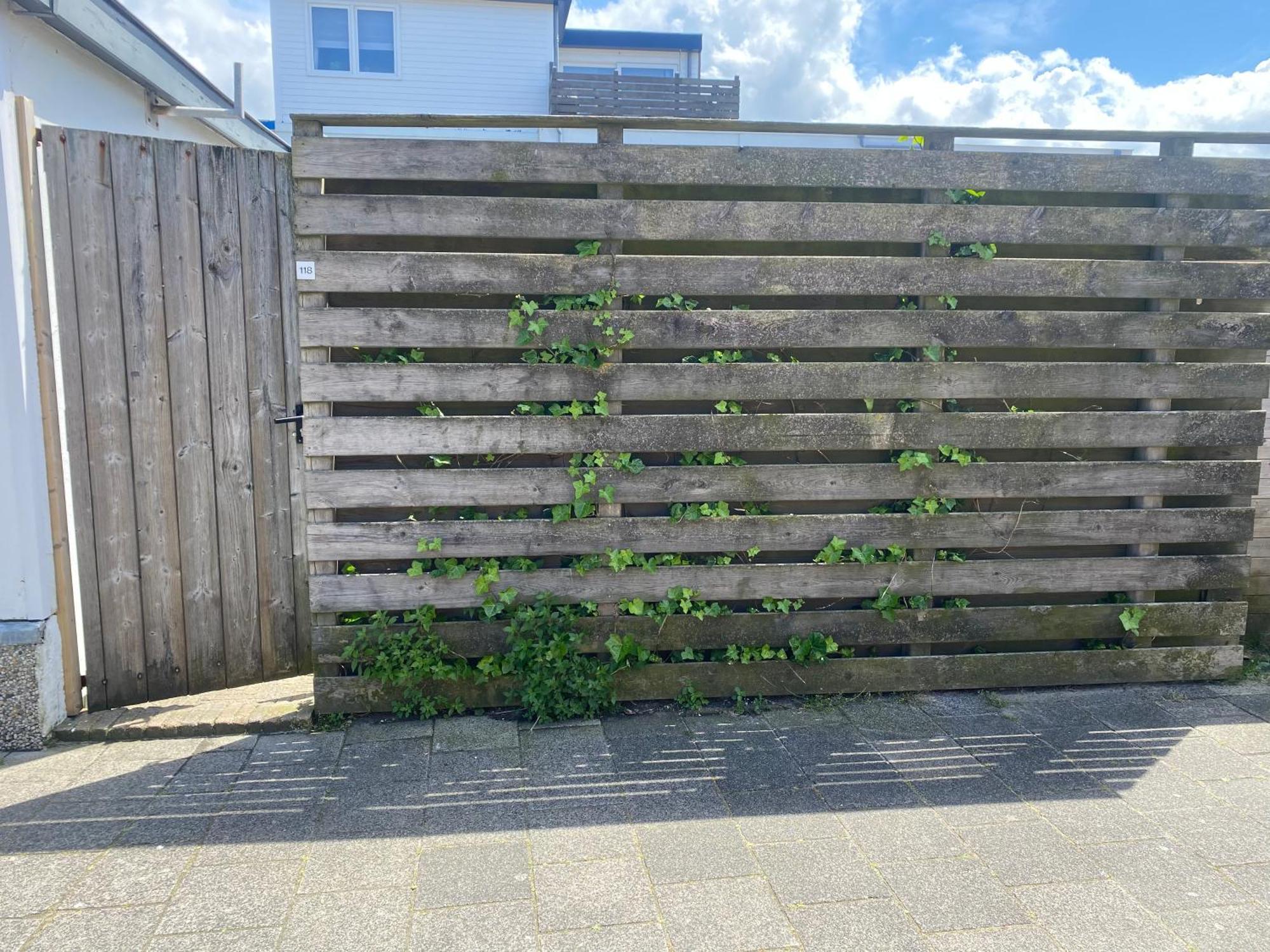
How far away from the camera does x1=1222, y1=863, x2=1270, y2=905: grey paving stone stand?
2613 mm

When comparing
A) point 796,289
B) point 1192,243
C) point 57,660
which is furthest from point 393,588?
point 1192,243

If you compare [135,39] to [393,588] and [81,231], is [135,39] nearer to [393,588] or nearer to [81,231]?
[81,231]

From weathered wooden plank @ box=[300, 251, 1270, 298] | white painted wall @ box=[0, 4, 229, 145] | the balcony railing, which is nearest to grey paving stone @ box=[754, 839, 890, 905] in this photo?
weathered wooden plank @ box=[300, 251, 1270, 298]

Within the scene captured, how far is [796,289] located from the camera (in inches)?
150

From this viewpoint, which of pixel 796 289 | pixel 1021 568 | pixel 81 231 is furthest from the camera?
pixel 1021 568

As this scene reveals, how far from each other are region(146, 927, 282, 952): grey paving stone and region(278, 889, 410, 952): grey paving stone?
4 centimetres

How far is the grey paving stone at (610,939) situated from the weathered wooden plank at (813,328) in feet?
7.31

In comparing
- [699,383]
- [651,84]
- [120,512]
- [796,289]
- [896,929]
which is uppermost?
[651,84]

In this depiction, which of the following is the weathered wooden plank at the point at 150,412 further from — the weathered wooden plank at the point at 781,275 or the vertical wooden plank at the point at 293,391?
the weathered wooden plank at the point at 781,275

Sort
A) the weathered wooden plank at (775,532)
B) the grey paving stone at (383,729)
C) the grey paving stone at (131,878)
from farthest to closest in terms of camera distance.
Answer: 1. the weathered wooden plank at (775,532)
2. the grey paving stone at (383,729)
3. the grey paving stone at (131,878)

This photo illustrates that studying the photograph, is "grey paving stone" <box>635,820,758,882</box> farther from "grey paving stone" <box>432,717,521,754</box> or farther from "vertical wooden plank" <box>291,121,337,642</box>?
"vertical wooden plank" <box>291,121,337,642</box>

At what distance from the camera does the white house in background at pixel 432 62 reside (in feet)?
52.9

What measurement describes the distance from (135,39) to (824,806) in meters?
4.55

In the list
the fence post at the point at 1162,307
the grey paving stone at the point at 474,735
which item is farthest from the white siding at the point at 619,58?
the grey paving stone at the point at 474,735
